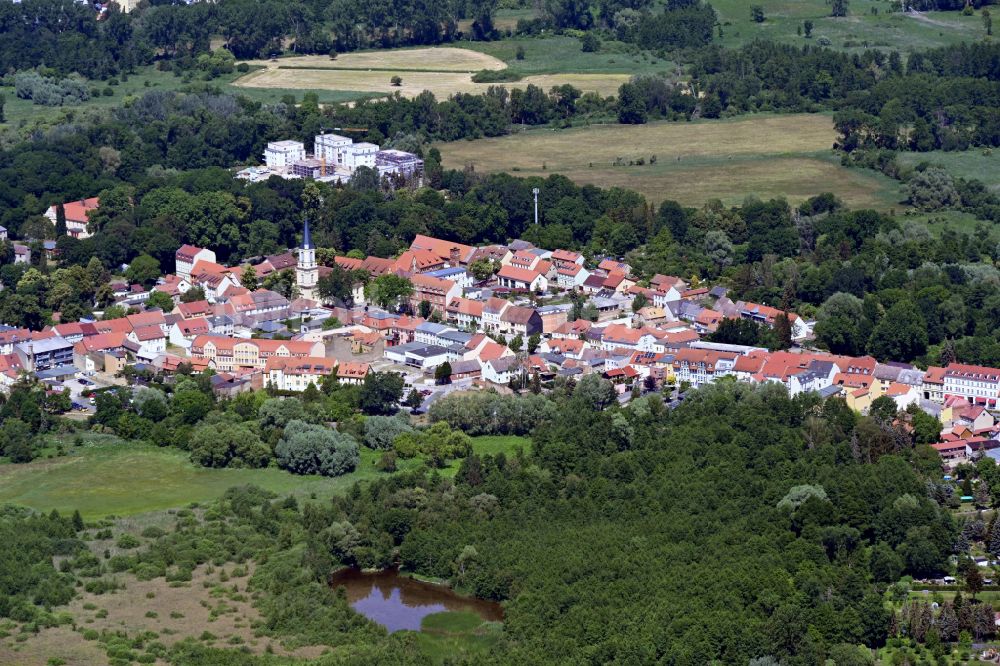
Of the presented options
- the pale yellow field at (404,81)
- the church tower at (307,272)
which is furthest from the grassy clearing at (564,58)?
the church tower at (307,272)

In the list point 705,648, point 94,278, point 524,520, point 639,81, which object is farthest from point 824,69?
point 705,648

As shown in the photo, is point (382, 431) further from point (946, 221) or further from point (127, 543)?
point (946, 221)

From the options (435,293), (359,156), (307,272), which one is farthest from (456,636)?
(359,156)

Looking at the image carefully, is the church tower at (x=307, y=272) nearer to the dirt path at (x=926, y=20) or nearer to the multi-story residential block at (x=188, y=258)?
the multi-story residential block at (x=188, y=258)

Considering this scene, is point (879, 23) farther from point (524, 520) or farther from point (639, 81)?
point (524, 520)

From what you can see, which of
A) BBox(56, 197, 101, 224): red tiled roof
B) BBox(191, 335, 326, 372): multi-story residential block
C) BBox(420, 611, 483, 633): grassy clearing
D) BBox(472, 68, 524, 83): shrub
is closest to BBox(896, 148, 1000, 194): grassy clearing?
A: BBox(472, 68, 524, 83): shrub

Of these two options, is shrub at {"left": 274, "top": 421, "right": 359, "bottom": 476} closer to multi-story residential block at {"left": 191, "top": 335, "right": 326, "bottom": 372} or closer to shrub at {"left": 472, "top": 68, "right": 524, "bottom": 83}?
multi-story residential block at {"left": 191, "top": 335, "right": 326, "bottom": 372}
